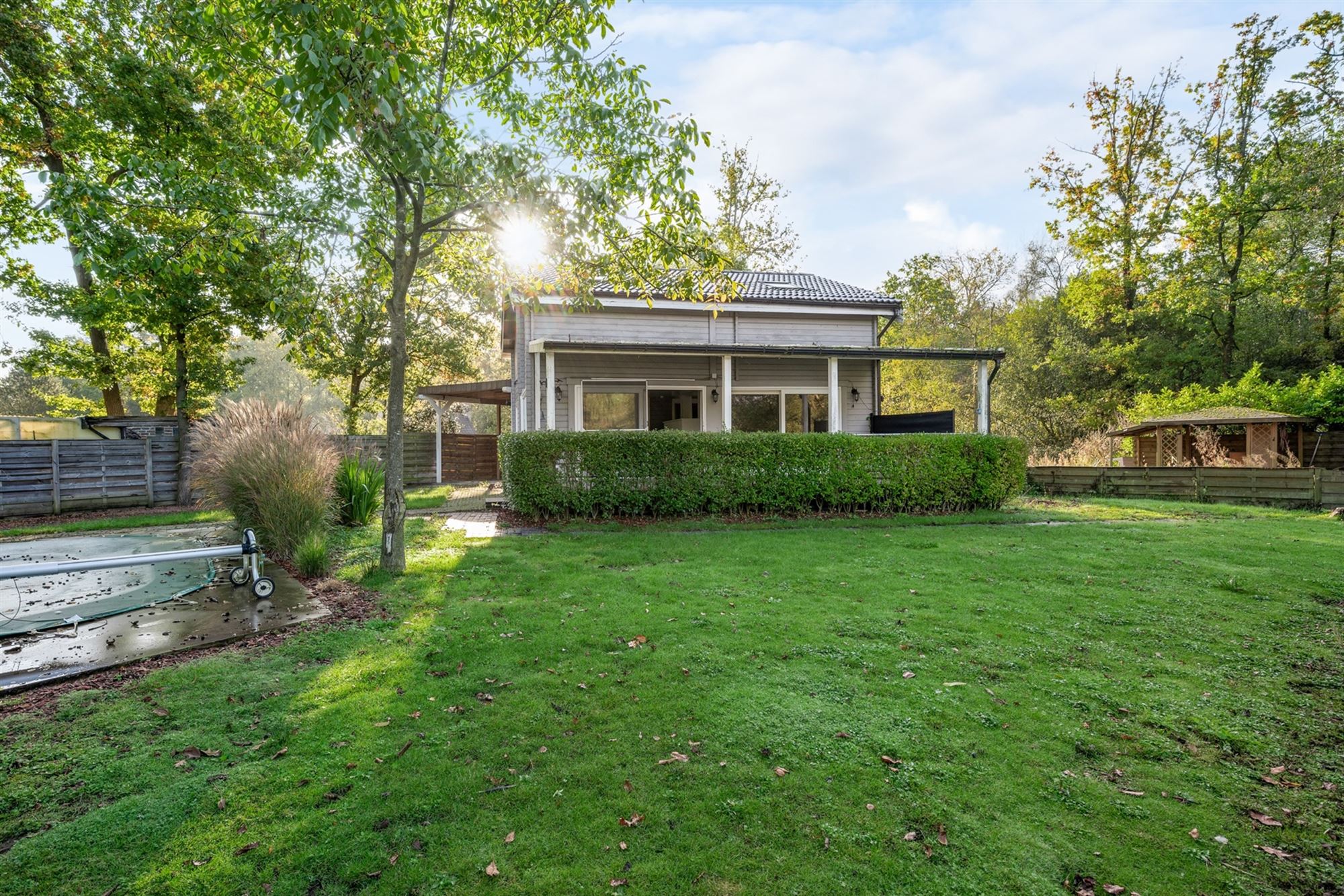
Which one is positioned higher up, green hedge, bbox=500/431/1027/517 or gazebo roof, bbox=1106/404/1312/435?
gazebo roof, bbox=1106/404/1312/435

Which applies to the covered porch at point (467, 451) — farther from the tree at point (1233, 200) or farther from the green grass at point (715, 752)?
the tree at point (1233, 200)

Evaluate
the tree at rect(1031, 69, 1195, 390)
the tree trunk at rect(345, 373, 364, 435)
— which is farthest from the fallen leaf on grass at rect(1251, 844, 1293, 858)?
the tree at rect(1031, 69, 1195, 390)

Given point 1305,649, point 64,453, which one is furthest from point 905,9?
point 64,453

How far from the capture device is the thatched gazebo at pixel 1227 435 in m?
14.6

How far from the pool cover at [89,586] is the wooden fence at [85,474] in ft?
21.5

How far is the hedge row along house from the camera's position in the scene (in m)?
13.8

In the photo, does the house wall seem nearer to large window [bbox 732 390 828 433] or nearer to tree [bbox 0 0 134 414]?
large window [bbox 732 390 828 433]

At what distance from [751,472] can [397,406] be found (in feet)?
20.4

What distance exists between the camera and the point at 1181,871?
2090 millimetres

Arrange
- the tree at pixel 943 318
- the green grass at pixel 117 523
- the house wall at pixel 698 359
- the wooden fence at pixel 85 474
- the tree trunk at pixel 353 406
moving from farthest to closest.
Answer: the tree at pixel 943 318
the tree trunk at pixel 353 406
the house wall at pixel 698 359
the wooden fence at pixel 85 474
the green grass at pixel 117 523

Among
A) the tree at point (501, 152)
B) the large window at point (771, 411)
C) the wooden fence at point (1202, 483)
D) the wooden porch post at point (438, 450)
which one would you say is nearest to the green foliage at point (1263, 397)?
the wooden fence at point (1202, 483)

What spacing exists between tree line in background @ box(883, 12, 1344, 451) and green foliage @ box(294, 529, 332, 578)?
75.8ft

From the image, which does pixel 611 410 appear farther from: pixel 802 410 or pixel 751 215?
pixel 751 215

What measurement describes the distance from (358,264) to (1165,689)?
8646 mm
